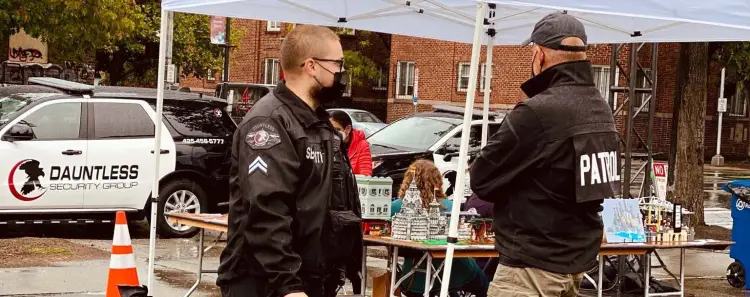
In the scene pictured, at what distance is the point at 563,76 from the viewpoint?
16.3 ft

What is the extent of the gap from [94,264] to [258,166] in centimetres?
813

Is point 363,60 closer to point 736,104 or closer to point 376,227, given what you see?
point 736,104

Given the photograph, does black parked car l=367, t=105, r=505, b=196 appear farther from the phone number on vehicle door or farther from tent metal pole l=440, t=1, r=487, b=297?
tent metal pole l=440, t=1, r=487, b=297

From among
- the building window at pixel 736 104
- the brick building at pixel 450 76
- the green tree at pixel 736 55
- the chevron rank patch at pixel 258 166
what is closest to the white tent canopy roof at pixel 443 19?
the chevron rank patch at pixel 258 166

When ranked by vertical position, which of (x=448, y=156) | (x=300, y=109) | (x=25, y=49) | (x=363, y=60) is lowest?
(x=448, y=156)

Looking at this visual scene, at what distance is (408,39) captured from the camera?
Result: 147ft

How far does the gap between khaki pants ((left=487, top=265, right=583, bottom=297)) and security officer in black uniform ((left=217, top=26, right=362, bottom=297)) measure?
0.82 meters

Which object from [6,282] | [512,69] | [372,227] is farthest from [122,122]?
[512,69]

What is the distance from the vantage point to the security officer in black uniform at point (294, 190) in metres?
4.04

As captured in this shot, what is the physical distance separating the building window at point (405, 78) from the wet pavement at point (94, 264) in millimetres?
30882

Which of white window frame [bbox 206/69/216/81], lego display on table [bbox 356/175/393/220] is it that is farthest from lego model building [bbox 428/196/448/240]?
white window frame [bbox 206/69/216/81]

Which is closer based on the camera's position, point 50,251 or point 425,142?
point 50,251

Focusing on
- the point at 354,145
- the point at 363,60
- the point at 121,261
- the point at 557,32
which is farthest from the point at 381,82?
the point at 557,32

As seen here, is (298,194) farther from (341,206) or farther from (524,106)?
(524,106)
